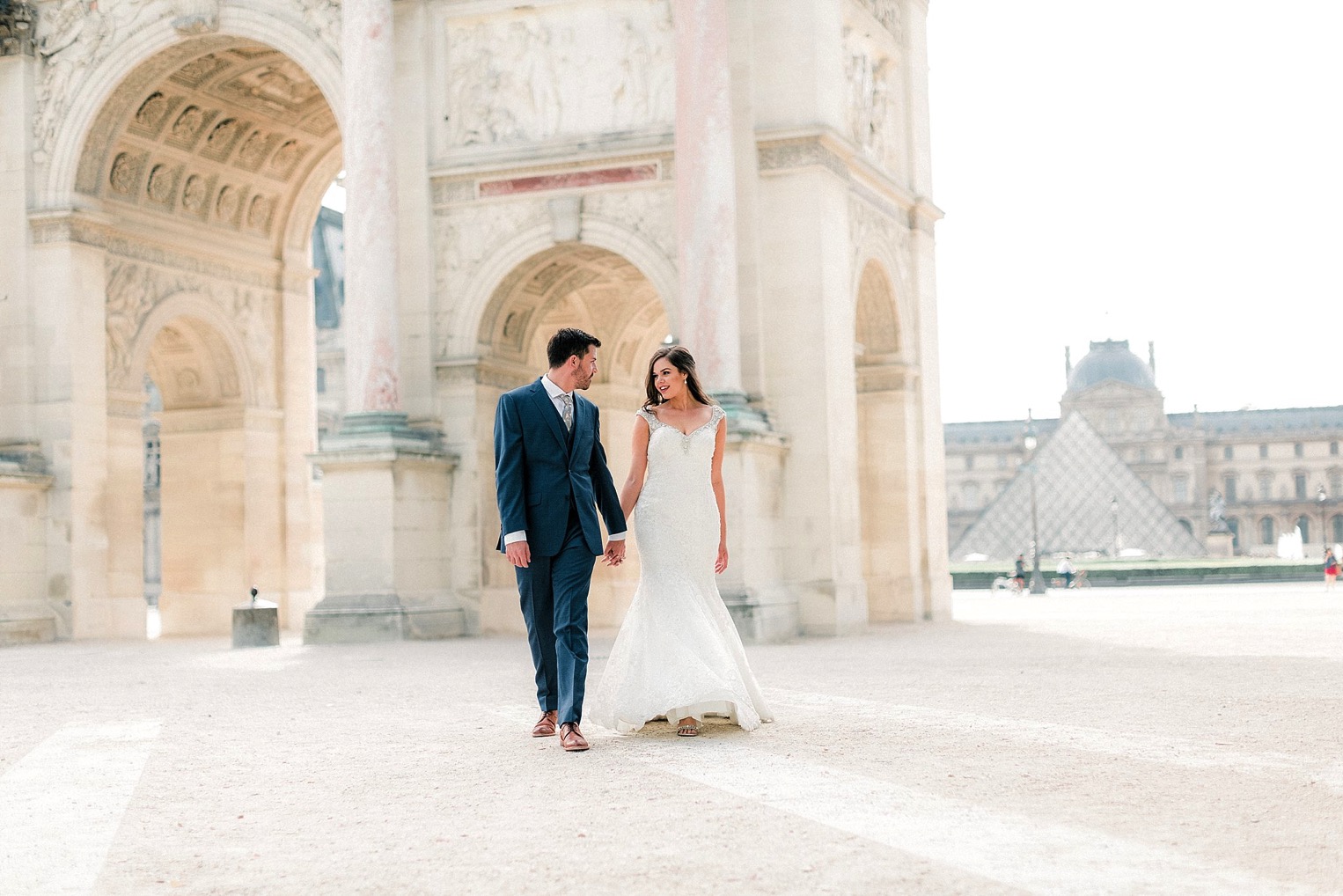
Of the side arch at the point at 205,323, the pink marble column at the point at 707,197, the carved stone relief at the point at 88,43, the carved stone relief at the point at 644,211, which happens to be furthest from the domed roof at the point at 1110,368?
the pink marble column at the point at 707,197

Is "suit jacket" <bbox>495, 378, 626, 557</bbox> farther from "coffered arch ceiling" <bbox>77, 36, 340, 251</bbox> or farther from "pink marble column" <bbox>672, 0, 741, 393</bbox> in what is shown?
"coffered arch ceiling" <bbox>77, 36, 340, 251</bbox>

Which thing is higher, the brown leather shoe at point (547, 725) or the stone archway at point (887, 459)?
the stone archway at point (887, 459)

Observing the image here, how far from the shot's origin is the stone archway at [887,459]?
23578 millimetres

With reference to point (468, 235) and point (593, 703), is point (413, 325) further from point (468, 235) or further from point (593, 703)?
point (593, 703)

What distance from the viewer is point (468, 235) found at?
2106 cm

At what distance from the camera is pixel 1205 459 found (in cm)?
11775

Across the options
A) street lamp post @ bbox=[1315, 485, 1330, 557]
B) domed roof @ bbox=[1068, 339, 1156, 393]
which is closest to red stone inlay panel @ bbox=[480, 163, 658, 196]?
street lamp post @ bbox=[1315, 485, 1330, 557]

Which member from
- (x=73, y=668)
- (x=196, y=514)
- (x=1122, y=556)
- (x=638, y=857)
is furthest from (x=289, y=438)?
(x=1122, y=556)

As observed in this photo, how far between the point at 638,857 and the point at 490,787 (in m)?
1.70

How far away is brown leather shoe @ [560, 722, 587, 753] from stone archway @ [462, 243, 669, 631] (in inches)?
503

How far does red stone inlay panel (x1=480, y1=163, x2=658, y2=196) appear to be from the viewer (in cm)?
2027

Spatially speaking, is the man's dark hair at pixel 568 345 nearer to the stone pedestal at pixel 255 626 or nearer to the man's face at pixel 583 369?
the man's face at pixel 583 369

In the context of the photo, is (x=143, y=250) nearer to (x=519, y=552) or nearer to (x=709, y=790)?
(x=519, y=552)

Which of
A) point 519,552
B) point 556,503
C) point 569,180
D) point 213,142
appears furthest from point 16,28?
point 519,552
